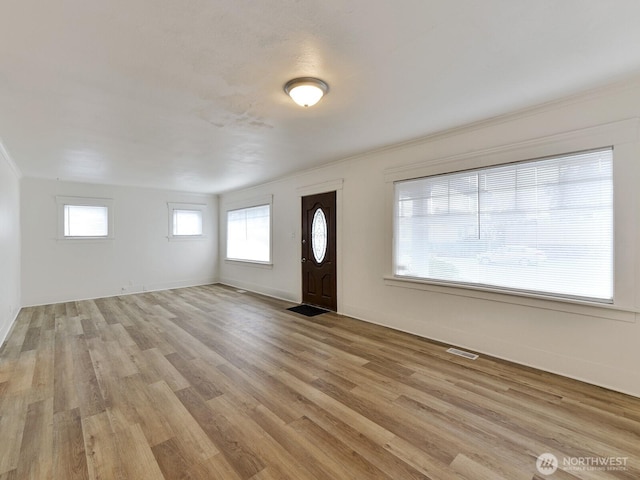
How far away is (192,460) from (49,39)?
270 centimetres

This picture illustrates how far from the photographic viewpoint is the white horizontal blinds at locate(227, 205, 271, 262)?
6688 mm

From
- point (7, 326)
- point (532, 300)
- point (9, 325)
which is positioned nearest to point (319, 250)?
point (532, 300)

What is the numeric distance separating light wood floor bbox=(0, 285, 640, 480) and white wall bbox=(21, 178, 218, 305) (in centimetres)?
256

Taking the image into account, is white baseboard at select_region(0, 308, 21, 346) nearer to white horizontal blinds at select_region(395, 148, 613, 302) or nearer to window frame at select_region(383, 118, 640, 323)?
white horizontal blinds at select_region(395, 148, 613, 302)

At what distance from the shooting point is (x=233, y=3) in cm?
156

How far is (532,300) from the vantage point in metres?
2.92

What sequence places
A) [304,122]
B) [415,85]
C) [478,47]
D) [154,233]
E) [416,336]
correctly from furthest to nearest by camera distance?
[154,233] → [416,336] → [304,122] → [415,85] → [478,47]

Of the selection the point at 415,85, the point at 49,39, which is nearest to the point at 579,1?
the point at 415,85

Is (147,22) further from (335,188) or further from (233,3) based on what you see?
(335,188)

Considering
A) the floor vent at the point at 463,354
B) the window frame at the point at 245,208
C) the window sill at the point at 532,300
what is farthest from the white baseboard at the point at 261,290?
the floor vent at the point at 463,354

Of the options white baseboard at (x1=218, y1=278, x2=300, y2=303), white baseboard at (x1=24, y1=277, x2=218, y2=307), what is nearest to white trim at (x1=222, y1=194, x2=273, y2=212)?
white baseboard at (x1=218, y1=278, x2=300, y2=303)

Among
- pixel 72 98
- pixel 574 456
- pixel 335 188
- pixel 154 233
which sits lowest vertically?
pixel 574 456

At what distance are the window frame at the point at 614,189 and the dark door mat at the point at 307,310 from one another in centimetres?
235

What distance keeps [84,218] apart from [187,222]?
2135mm
